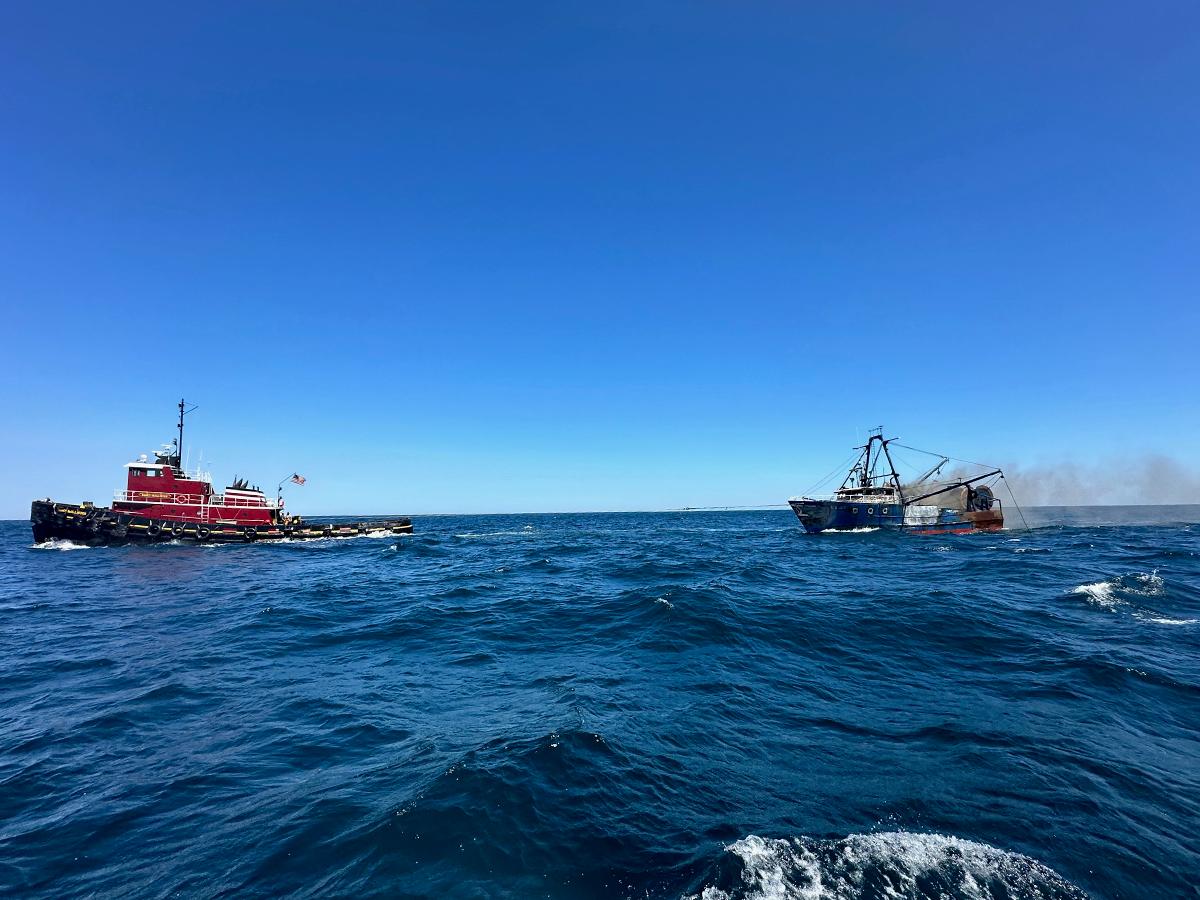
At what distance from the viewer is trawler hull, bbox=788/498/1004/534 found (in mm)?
63875

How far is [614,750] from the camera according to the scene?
26.9 ft

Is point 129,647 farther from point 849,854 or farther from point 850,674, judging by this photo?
point 850,674

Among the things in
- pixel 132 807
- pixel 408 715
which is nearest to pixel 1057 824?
pixel 408 715

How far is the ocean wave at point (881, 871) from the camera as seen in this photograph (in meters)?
5.18

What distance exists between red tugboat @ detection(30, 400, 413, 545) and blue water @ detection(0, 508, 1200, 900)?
38.7 m

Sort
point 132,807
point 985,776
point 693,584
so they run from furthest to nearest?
point 693,584
point 985,776
point 132,807

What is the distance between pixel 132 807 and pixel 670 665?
10.4 meters

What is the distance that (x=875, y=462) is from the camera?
73875 millimetres

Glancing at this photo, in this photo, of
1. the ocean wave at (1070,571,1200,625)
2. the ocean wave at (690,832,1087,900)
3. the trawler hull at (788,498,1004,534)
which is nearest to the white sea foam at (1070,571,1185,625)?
the ocean wave at (1070,571,1200,625)

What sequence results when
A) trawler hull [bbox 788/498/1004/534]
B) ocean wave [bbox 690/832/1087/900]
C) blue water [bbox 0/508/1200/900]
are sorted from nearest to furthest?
ocean wave [bbox 690/832/1087/900] < blue water [bbox 0/508/1200/900] < trawler hull [bbox 788/498/1004/534]

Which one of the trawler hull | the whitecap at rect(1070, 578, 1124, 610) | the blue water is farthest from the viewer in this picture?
the trawler hull

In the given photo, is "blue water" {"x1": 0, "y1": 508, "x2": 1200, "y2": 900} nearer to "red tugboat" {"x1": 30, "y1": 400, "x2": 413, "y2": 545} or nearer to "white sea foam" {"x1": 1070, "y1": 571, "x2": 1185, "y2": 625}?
"white sea foam" {"x1": 1070, "y1": 571, "x2": 1185, "y2": 625}

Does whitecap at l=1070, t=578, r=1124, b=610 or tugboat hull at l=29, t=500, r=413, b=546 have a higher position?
tugboat hull at l=29, t=500, r=413, b=546

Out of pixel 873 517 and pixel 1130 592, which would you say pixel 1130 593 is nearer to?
pixel 1130 592
